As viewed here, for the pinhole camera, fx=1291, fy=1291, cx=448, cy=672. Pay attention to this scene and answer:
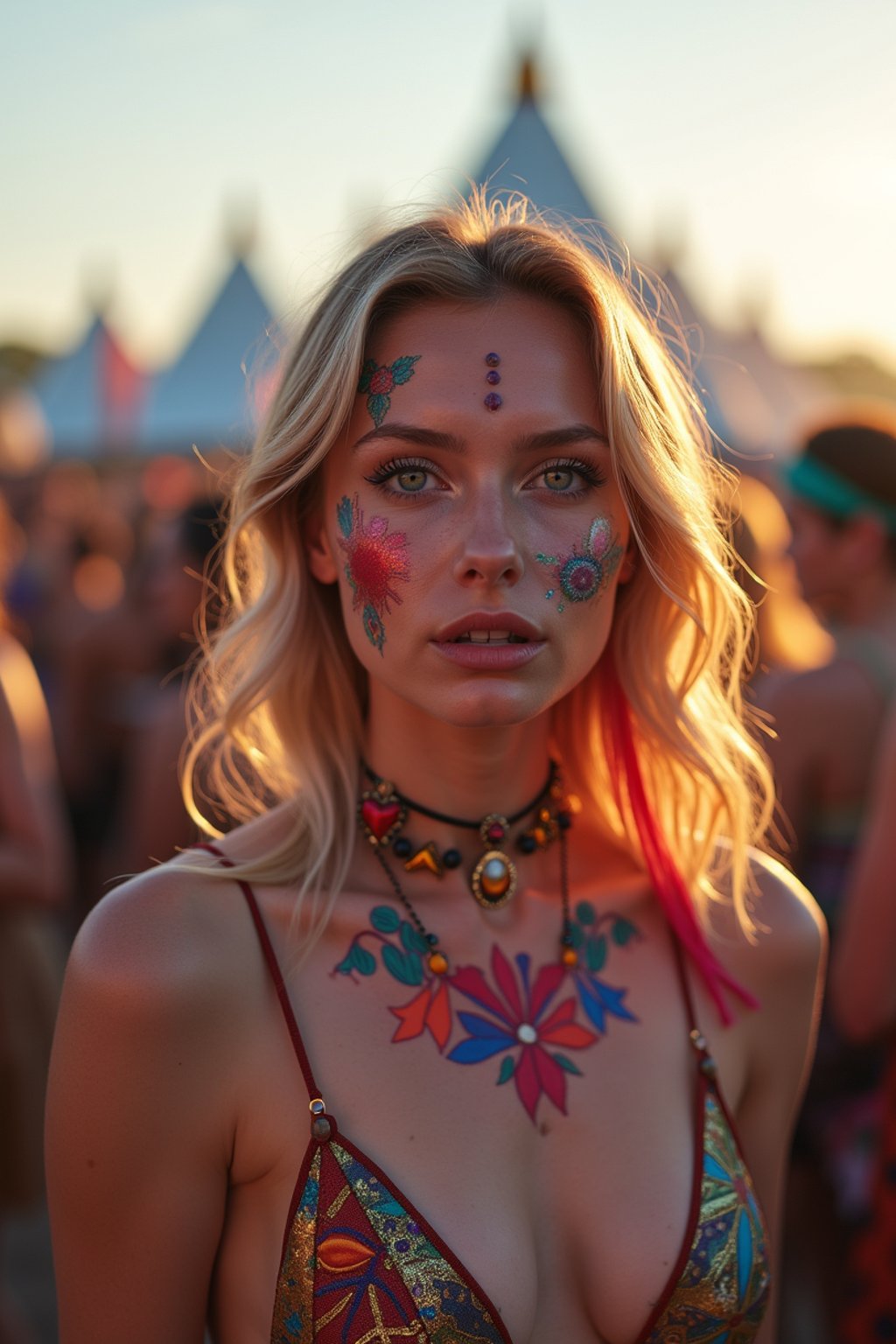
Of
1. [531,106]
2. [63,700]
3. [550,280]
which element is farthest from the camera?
[531,106]

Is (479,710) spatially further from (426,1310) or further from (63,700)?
(63,700)

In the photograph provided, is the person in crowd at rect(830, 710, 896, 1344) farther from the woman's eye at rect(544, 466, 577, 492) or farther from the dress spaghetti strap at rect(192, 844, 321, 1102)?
the dress spaghetti strap at rect(192, 844, 321, 1102)

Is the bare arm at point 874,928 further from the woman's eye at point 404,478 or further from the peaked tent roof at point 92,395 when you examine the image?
the peaked tent roof at point 92,395

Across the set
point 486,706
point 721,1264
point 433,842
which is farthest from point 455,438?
point 721,1264

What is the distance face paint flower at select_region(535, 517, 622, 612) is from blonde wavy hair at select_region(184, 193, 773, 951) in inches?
2.2

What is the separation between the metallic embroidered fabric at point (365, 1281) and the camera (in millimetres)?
1650

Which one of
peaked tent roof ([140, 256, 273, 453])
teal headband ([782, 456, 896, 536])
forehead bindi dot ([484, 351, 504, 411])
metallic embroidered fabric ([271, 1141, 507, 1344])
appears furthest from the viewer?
peaked tent roof ([140, 256, 273, 453])

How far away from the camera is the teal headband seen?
3.61 m

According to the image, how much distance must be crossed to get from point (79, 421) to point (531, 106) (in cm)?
872

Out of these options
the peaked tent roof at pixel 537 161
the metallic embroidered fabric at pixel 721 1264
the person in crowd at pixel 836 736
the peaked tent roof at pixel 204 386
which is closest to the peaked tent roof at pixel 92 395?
the peaked tent roof at pixel 204 386

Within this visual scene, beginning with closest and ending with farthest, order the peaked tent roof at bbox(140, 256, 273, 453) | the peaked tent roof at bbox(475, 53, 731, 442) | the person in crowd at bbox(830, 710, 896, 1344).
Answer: the person in crowd at bbox(830, 710, 896, 1344), the peaked tent roof at bbox(475, 53, 731, 442), the peaked tent roof at bbox(140, 256, 273, 453)

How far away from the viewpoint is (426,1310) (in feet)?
5.41

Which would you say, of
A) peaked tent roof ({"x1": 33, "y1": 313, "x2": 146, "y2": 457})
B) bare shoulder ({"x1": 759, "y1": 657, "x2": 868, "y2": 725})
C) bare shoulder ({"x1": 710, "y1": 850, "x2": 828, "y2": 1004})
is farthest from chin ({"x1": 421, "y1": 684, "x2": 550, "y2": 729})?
peaked tent roof ({"x1": 33, "y1": 313, "x2": 146, "y2": 457})

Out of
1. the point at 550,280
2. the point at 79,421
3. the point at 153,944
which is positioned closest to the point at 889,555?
the point at 550,280
